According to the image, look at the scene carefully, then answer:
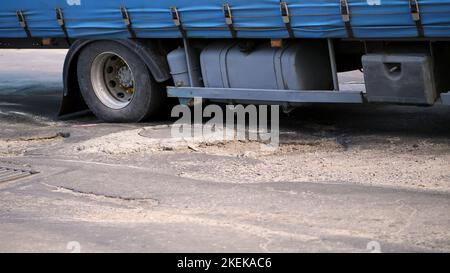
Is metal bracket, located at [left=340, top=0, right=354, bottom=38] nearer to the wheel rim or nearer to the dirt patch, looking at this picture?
the dirt patch

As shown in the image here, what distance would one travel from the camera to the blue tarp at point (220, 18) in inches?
319

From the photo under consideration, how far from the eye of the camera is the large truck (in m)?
8.33

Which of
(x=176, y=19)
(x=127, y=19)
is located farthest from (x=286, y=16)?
(x=127, y=19)

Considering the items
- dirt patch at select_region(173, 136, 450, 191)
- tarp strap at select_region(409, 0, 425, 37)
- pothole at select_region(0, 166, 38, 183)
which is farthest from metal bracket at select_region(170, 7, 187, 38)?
tarp strap at select_region(409, 0, 425, 37)

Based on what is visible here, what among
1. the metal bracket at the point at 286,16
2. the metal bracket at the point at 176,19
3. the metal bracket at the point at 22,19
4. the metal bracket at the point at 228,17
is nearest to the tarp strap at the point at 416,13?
the metal bracket at the point at 286,16

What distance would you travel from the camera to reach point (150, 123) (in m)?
10.3

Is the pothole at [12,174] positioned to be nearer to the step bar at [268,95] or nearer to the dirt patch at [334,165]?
the dirt patch at [334,165]

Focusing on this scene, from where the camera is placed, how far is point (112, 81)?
1080 cm

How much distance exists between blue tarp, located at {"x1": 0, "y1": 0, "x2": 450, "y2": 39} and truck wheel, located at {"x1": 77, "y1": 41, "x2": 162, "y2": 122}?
0.31m

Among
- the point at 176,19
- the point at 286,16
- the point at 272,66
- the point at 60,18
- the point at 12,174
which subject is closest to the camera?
the point at 12,174

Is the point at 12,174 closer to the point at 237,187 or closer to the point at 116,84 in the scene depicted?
the point at 237,187

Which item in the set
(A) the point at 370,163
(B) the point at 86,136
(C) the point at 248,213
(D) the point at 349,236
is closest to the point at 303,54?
(A) the point at 370,163

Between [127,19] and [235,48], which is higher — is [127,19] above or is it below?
above

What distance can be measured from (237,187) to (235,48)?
9.96 feet
